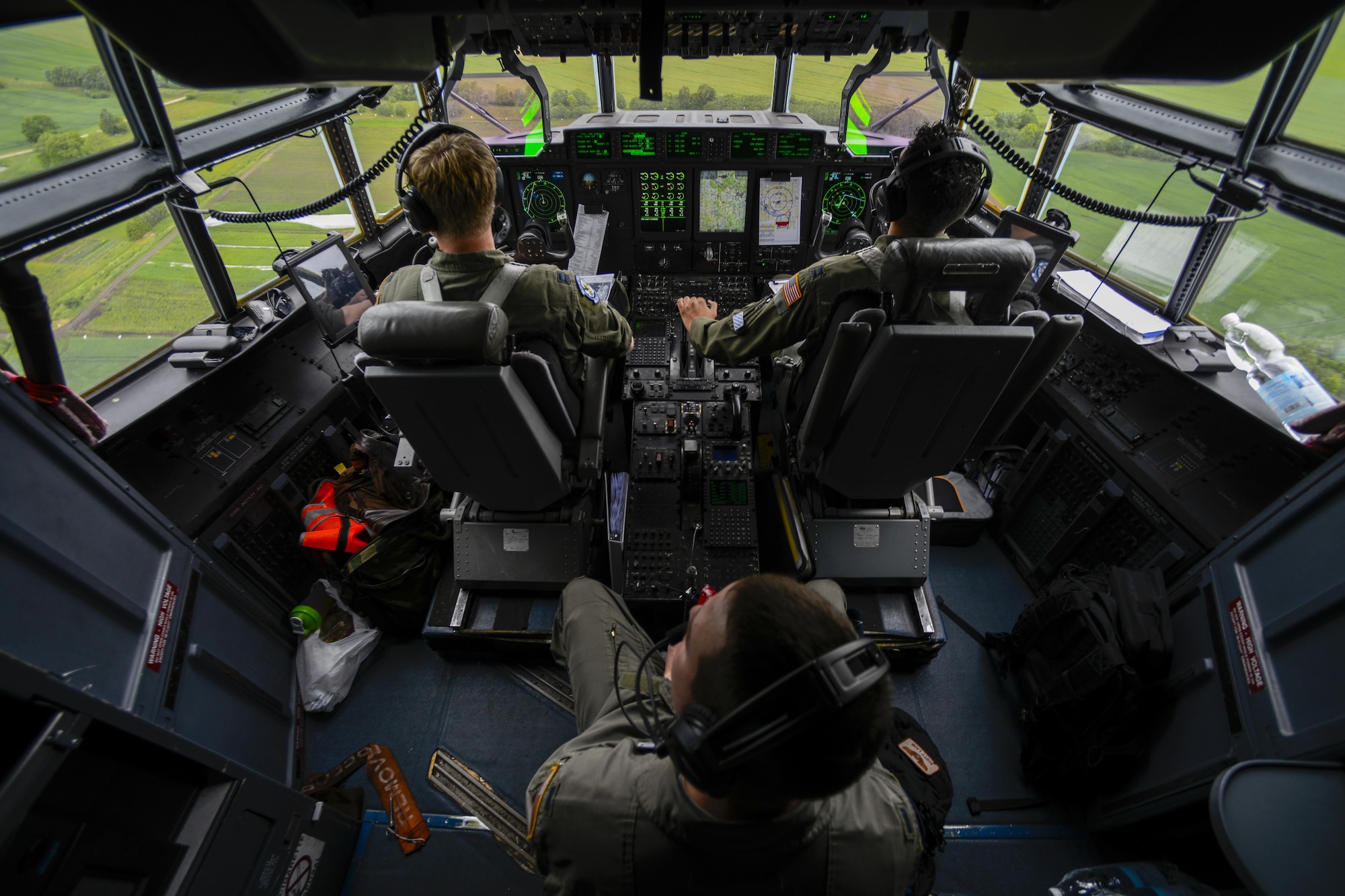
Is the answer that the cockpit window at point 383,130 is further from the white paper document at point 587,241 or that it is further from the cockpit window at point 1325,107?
the cockpit window at point 1325,107

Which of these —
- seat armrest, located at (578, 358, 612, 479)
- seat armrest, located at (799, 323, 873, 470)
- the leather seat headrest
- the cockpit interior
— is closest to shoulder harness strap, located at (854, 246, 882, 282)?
the cockpit interior

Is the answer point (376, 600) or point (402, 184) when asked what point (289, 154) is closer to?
point (402, 184)

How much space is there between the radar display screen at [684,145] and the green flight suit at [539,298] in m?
1.31

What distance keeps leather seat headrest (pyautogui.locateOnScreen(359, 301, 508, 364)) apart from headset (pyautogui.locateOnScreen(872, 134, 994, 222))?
3.73 ft

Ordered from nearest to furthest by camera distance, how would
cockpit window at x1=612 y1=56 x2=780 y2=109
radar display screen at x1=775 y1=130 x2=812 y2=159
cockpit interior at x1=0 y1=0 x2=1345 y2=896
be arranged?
cockpit interior at x1=0 y1=0 x2=1345 y2=896, radar display screen at x1=775 y1=130 x2=812 y2=159, cockpit window at x1=612 y1=56 x2=780 y2=109

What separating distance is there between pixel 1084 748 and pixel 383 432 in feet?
9.67

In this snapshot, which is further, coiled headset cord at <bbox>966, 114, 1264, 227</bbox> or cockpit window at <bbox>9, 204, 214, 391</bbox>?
coiled headset cord at <bbox>966, 114, 1264, 227</bbox>

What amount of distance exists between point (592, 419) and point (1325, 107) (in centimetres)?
265

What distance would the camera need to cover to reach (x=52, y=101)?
1832 mm

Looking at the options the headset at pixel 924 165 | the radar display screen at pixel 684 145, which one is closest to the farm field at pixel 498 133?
the radar display screen at pixel 684 145

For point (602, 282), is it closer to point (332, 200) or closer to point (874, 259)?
point (332, 200)

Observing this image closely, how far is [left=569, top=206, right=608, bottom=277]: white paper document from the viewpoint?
9.33ft

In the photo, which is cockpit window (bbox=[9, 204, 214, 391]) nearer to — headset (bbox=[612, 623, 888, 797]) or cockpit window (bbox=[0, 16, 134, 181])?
cockpit window (bbox=[0, 16, 134, 181])

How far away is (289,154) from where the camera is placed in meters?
2.79
